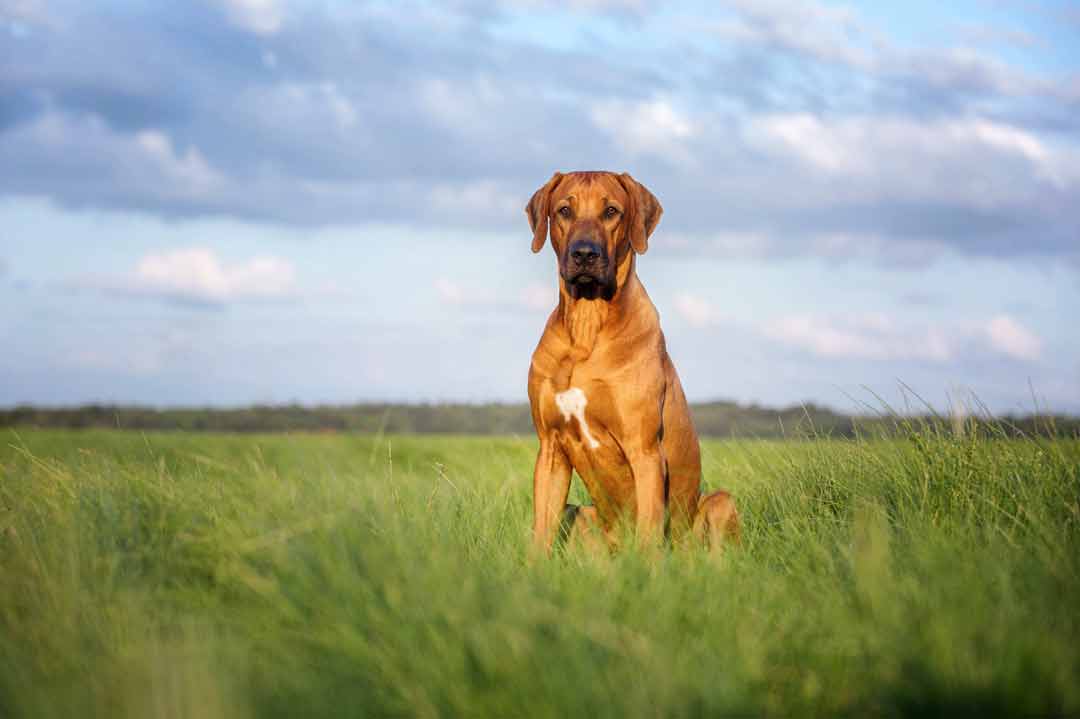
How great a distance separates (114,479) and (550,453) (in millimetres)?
2691

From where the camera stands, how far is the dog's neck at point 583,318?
635 cm

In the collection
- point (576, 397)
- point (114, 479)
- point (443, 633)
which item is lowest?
point (443, 633)

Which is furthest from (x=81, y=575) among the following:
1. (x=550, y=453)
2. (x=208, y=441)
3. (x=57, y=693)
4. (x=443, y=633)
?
(x=208, y=441)

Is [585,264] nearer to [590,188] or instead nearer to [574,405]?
[590,188]

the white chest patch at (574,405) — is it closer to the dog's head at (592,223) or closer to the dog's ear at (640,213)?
the dog's head at (592,223)

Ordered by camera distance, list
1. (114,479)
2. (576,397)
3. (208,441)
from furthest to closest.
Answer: (208,441) < (576,397) < (114,479)

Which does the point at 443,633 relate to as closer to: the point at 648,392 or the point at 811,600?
the point at 811,600

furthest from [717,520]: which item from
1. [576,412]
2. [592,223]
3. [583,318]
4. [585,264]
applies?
[592,223]

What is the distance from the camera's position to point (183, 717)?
351 cm

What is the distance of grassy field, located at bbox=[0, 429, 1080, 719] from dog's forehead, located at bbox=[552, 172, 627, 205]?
2.17 meters

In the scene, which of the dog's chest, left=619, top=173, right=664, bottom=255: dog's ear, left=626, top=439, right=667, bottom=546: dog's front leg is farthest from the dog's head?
left=626, top=439, right=667, bottom=546: dog's front leg

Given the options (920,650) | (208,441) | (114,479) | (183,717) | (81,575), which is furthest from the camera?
(208,441)

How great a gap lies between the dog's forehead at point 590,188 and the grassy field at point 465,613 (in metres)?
2.17

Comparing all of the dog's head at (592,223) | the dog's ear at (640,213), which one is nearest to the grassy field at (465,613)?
the dog's head at (592,223)
